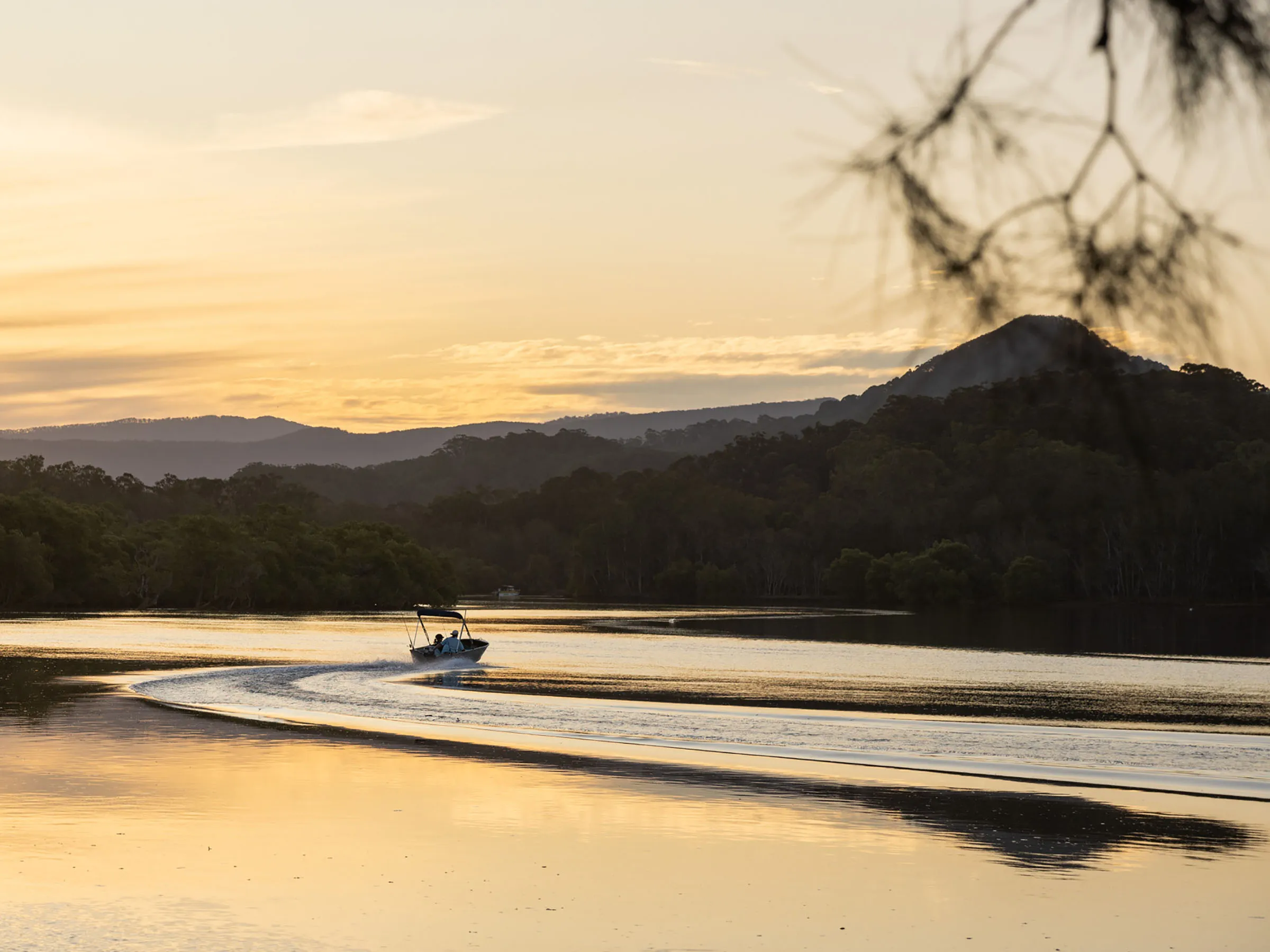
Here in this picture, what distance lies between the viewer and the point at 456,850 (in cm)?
1727

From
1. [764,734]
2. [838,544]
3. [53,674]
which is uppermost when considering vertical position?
[838,544]

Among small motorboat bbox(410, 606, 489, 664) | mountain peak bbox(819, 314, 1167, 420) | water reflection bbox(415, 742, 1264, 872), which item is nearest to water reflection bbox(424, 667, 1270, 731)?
small motorboat bbox(410, 606, 489, 664)

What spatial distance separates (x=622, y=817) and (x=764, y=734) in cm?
1308

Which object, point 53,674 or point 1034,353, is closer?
point 1034,353

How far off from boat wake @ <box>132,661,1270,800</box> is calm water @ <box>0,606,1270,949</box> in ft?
0.53

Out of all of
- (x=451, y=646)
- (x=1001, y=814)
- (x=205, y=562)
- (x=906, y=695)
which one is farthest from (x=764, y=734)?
(x=205, y=562)

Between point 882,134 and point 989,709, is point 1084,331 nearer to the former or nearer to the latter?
point 882,134

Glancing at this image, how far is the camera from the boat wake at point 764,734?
27266 millimetres

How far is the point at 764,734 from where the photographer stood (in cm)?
3266

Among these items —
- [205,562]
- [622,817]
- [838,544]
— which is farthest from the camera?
[838,544]

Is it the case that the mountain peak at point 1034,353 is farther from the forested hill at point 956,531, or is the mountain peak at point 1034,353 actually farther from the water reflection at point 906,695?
the forested hill at point 956,531

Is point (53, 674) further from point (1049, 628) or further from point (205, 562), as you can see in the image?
point (205, 562)

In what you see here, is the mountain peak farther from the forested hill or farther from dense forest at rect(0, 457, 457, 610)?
dense forest at rect(0, 457, 457, 610)

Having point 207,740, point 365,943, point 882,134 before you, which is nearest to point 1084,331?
point 882,134
